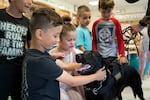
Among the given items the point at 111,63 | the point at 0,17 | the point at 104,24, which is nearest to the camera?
the point at 0,17

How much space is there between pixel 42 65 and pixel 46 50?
183 mm

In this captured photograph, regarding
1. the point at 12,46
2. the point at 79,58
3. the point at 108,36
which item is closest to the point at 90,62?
the point at 79,58

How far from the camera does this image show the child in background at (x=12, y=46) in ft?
5.41

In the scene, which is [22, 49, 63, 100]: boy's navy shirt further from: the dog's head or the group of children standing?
the dog's head

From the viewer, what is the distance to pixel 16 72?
1712 millimetres

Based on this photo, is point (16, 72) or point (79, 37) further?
point (79, 37)

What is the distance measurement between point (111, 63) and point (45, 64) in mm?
972

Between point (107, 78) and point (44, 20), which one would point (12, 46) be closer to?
point (44, 20)

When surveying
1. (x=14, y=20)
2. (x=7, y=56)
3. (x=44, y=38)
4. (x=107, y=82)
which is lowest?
(x=107, y=82)

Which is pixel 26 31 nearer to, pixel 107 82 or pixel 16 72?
pixel 16 72

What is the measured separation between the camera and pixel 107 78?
1.90 meters

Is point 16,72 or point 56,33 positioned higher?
point 56,33

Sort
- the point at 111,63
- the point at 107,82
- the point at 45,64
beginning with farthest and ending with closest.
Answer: the point at 111,63 < the point at 107,82 < the point at 45,64

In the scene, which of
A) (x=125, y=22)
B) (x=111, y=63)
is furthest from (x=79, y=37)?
(x=125, y=22)
